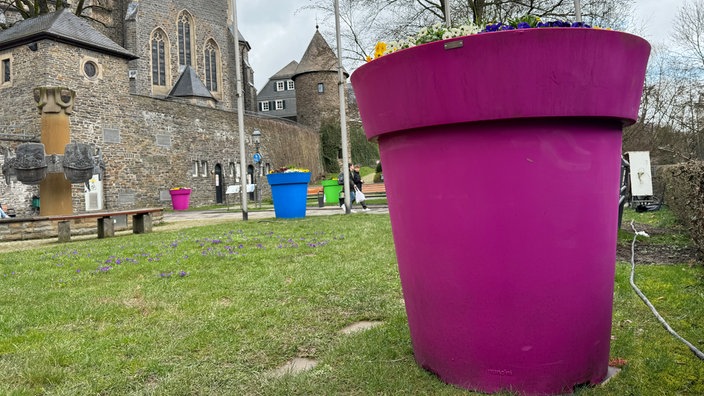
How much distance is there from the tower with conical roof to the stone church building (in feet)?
0.27

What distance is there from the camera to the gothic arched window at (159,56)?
35.2 metres

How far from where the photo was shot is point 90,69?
74.9 feet

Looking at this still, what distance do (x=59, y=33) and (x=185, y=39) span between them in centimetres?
1669

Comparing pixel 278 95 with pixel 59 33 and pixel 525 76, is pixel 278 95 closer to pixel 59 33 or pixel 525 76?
pixel 59 33

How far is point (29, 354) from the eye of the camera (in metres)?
2.52

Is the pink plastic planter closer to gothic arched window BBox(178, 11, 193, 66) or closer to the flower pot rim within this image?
gothic arched window BBox(178, 11, 193, 66)

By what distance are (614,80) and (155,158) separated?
84.8 feet

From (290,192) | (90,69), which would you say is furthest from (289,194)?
(90,69)

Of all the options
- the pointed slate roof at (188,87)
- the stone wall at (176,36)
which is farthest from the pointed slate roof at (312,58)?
the pointed slate roof at (188,87)

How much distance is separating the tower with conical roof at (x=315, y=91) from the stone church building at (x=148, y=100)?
0.27ft

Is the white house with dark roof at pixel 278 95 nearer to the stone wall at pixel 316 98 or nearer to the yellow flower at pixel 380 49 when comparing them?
the stone wall at pixel 316 98

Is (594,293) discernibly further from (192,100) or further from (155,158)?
(192,100)

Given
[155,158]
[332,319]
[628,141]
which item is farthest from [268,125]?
[332,319]

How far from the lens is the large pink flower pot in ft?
5.61
